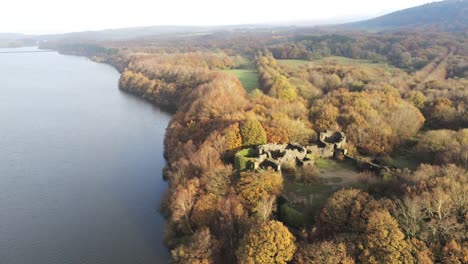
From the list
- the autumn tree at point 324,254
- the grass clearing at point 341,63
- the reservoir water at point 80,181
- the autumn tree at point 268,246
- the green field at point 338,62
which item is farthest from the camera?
the green field at point 338,62

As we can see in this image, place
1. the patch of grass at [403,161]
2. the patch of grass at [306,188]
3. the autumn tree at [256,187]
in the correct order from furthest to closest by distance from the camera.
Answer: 1. the patch of grass at [403,161]
2. the patch of grass at [306,188]
3. the autumn tree at [256,187]

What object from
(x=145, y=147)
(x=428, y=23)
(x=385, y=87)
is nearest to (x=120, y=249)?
(x=145, y=147)

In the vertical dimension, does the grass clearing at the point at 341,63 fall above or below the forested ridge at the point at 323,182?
below

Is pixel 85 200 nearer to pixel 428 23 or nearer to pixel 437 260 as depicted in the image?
pixel 437 260

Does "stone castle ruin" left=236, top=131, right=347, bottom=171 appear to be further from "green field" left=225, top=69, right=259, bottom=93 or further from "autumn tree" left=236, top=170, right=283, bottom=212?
"green field" left=225, top=69, right=259, bottom=93

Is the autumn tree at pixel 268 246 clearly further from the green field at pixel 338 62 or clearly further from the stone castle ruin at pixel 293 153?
the green field at pixel 338 62

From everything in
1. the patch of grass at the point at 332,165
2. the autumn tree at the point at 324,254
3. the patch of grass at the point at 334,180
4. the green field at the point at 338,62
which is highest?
the autumn tree at the point at 324,254

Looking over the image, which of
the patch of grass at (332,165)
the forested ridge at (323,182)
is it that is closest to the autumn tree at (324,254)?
the forested ridge at (323,182)

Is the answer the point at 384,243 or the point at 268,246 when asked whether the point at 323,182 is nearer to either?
the point at 384,243
